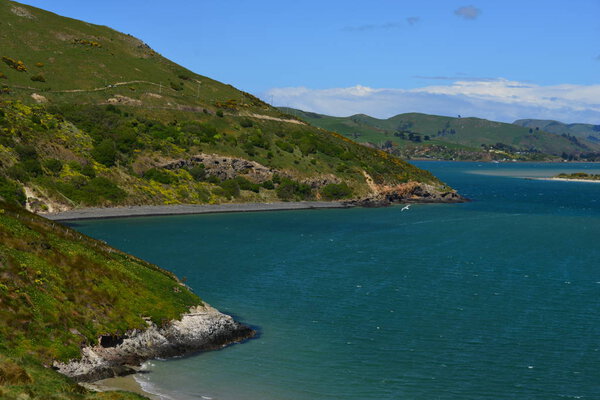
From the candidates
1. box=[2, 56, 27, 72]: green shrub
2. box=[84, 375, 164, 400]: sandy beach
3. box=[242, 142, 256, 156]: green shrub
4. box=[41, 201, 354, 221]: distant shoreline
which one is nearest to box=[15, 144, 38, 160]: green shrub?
box=[41, 201, 354, 221]: distant shoreline

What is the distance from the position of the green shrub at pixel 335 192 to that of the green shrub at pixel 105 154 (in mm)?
52922

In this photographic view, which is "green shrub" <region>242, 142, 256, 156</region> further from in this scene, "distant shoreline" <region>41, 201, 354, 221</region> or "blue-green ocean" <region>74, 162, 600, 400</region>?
"blue-green ocean" <region>74, 162, 600, 400</region>

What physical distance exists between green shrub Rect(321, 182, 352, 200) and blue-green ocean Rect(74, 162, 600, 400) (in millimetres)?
45813

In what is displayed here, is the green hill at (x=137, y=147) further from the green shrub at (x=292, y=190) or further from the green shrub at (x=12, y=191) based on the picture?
the green shrub at (x=12, y=191)

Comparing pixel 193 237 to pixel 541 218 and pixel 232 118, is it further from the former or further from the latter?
pixel 232 118

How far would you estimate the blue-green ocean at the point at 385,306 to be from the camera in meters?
38.1

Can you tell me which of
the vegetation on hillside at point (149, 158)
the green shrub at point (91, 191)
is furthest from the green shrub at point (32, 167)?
the green shrub at point (91, 191)

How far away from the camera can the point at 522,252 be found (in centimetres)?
9106

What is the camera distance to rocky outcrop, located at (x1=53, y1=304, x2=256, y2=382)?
1447 inches

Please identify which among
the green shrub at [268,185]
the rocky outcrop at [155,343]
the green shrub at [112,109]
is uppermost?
the green shrub at [112,109]

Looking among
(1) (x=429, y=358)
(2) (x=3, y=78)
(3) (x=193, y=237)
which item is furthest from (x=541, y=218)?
(2) (x=3, y=78)

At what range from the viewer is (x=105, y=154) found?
453ft

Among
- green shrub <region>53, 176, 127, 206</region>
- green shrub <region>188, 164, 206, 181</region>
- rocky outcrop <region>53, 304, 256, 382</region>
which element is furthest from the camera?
green shrub <region>188, 164, 206, 181</region>

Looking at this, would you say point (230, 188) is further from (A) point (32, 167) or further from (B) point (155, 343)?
(B) point (155, 343)
